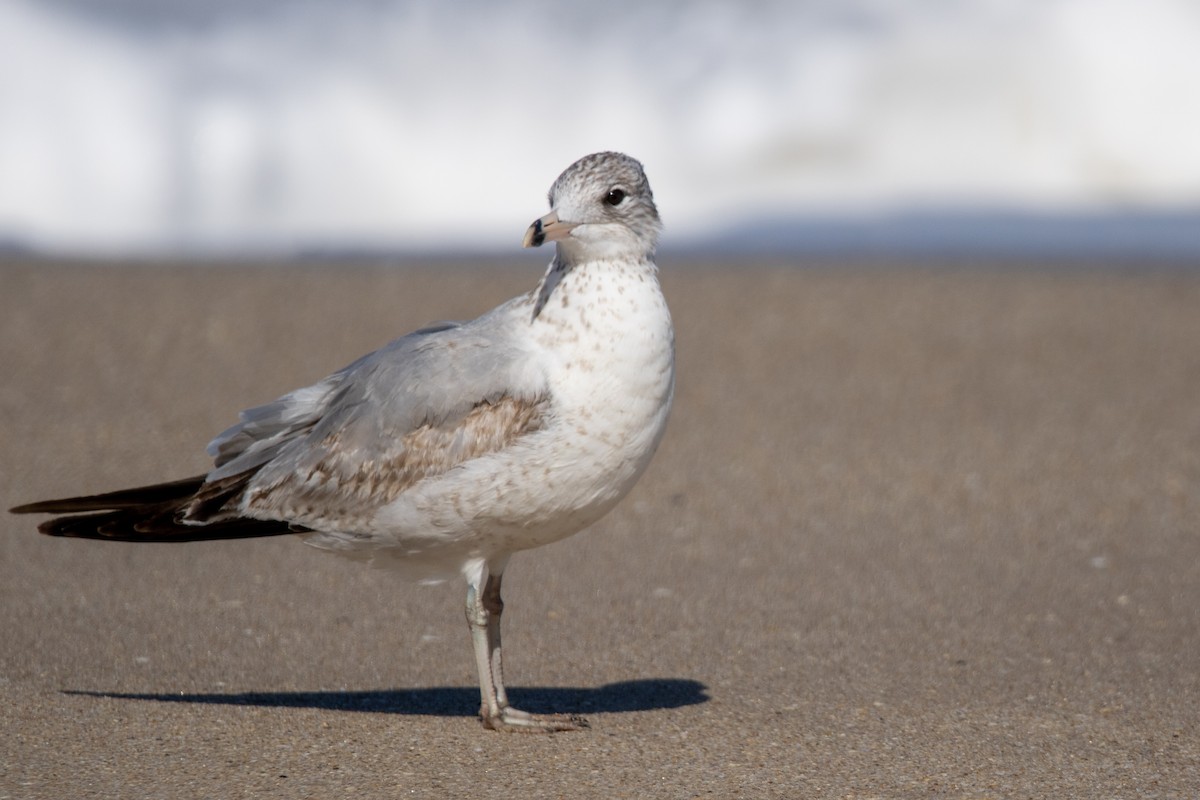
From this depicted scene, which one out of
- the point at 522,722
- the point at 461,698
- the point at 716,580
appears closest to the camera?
the point at 522,722

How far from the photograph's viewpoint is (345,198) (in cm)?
1414

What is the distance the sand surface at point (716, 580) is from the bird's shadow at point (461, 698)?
0.02 meters

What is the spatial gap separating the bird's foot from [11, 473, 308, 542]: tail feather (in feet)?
2.38

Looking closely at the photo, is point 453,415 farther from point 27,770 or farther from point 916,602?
point 916,602

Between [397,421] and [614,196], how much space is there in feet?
2.68

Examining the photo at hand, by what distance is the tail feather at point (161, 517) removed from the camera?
14.3ft

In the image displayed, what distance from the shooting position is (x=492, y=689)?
425cm

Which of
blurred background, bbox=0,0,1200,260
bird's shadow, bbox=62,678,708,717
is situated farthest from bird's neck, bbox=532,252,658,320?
blurred background, bbox=0,0,1200,260

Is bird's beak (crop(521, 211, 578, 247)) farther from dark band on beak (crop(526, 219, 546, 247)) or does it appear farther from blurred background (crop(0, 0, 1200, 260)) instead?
blurred background (crop(0, 0, 1200, 260))

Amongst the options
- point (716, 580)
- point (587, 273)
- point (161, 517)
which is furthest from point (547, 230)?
point (716, 580)

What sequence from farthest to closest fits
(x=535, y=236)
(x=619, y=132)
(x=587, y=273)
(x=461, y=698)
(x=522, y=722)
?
(x=619, y=132) → (x=461, y=698) → (x=522, y=722) → (x=587, y=273) → (x=535, y=236)

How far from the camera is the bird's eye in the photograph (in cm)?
412

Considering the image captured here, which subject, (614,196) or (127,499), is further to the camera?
(127,499)

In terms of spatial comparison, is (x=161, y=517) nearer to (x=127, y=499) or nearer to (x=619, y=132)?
(x=127, y=499)
